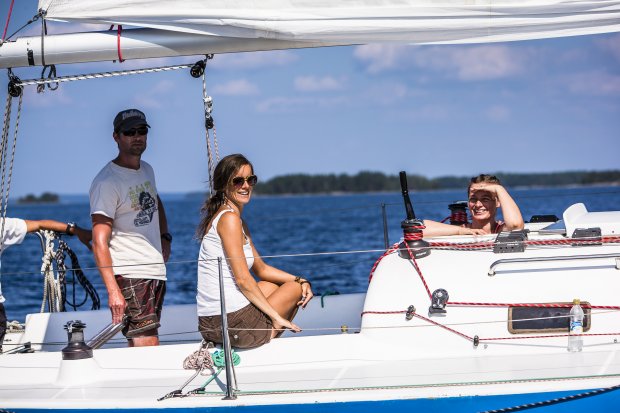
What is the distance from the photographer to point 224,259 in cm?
569

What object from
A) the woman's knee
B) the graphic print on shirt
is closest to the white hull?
the woman's knee

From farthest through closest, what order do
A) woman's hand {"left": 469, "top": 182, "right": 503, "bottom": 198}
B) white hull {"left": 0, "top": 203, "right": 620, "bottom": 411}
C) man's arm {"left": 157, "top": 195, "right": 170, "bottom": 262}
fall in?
man's arm {"left": 157, "top": 195, "right": 170, "bottom": 262}, woman's hand {"left": 469, "top": 182, "right": 503, "bottom": 198}, white hull {"left": 0, "top": 203, "right": 620, "bottom": 411}

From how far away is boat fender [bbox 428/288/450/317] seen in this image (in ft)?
18.5

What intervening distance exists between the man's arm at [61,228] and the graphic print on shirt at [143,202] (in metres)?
0.56

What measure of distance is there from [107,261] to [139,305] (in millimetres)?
379

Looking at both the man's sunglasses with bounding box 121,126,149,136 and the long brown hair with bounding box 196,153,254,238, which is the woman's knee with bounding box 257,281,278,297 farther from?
the man's sunglasses with bounding box 121,126,149,136

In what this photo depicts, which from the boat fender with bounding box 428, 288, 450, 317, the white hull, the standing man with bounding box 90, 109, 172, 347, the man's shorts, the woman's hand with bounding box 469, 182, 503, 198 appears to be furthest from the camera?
the woman's hand with bounding box 469, 182, 503, 198

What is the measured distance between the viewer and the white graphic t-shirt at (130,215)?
246 inches

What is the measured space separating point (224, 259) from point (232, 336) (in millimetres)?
445

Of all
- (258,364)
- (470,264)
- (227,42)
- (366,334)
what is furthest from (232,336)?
(227,42)

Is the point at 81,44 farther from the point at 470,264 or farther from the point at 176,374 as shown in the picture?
the point at 470,264

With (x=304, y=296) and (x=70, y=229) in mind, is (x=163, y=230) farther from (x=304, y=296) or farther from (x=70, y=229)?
(x=304, y=296)

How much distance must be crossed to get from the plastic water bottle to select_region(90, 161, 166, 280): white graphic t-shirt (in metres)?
2.56

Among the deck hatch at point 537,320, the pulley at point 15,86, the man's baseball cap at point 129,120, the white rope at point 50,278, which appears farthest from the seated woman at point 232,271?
the white rope at point 50,278
